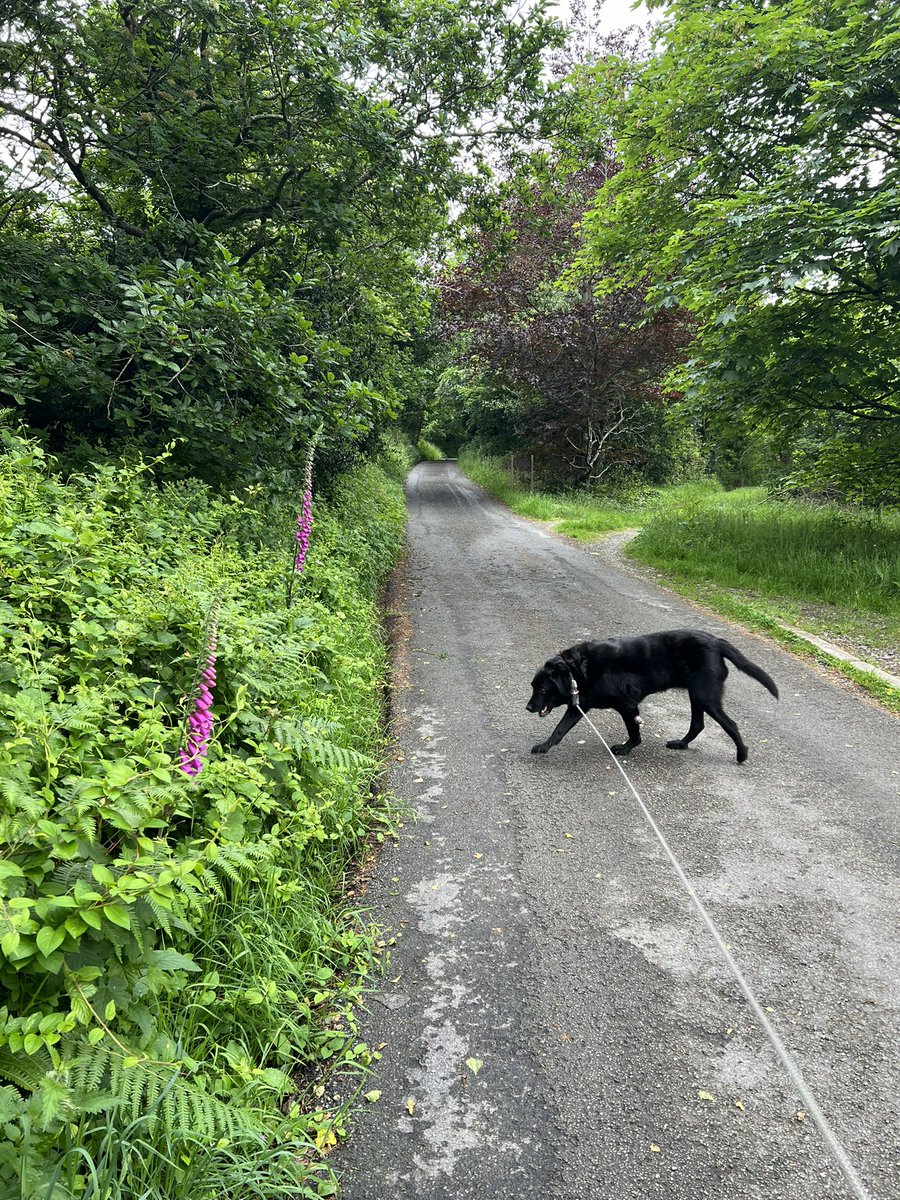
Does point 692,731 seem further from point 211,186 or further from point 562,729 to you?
point 211,186

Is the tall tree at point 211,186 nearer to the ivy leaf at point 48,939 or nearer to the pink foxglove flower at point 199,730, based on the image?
the pink foxglove flower at point 199,730

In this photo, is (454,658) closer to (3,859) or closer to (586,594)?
(586,594)

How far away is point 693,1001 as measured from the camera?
8.75ft

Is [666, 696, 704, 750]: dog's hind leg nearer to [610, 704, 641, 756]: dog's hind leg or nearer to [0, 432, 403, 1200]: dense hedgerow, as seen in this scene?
[610, 704, 641, 756]: dog's hind leg

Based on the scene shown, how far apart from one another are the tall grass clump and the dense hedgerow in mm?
7642

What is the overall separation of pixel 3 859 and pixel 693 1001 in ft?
8.67

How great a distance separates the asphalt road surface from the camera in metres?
2.08

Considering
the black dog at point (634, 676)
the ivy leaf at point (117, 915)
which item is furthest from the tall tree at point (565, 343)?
the ivy leaf at point (117, 915)

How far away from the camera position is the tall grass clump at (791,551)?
862 centimetres

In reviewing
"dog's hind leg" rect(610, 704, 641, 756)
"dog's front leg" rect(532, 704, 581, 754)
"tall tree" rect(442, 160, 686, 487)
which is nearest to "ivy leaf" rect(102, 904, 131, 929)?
"dog's front leg" rect(532, 704, 581, 754)

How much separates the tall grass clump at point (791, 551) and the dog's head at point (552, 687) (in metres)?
5.53

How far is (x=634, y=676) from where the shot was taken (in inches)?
190

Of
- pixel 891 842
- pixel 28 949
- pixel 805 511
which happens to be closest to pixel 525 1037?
pixel 28 949

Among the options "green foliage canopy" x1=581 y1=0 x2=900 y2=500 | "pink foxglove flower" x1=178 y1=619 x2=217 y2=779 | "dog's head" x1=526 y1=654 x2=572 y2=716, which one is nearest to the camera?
"pink foxglove flower" x1=178 y1=619 x2=217 y2=779
